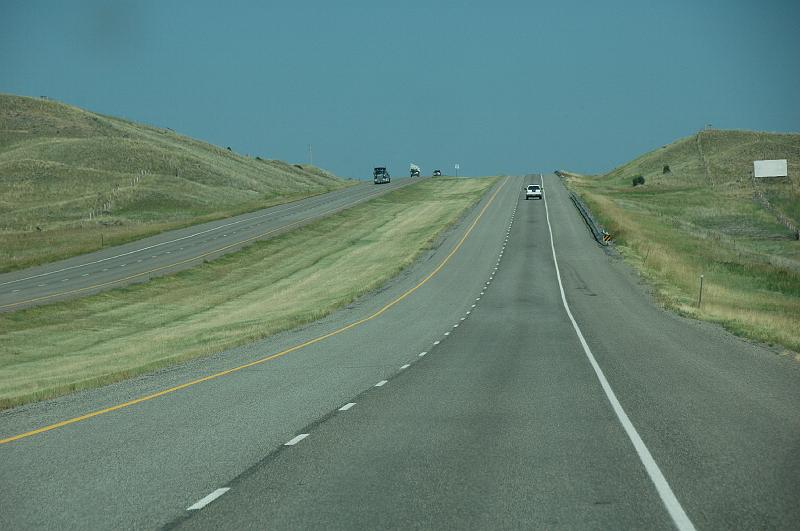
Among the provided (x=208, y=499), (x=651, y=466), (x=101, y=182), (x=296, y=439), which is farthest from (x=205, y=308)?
(x=101, y=182)

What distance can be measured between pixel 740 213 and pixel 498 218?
27504 mm

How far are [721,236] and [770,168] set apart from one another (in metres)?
39.3

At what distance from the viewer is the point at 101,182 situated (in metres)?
124

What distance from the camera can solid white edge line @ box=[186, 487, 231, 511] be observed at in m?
8.30

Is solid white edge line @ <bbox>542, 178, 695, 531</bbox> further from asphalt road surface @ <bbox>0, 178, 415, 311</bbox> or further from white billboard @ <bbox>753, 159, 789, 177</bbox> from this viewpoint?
white billboard @ <bbox>753, 159, 789, 177</bbox>

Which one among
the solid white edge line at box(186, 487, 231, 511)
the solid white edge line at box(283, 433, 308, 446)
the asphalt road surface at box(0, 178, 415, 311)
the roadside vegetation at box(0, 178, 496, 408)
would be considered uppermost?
the solid white edge line at box(186, 487, 231, 511)

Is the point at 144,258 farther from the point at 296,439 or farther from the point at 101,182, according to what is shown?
the point at 101,182

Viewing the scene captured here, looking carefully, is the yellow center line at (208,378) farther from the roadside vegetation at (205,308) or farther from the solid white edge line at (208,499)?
the solid white edge line at (208,499)

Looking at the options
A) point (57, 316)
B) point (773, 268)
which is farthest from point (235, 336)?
point (773, 268)

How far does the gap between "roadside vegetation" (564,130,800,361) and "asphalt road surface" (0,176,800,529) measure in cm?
632

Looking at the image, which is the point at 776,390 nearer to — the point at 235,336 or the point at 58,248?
the point at 235,336

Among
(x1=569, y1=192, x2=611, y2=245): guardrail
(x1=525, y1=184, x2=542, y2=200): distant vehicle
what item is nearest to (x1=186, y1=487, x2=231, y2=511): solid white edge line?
(x1=569, y1=192, x2=611, y2=245): guardrail

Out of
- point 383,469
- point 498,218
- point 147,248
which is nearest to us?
point 383,469

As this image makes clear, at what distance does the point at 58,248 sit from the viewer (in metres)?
70.1
